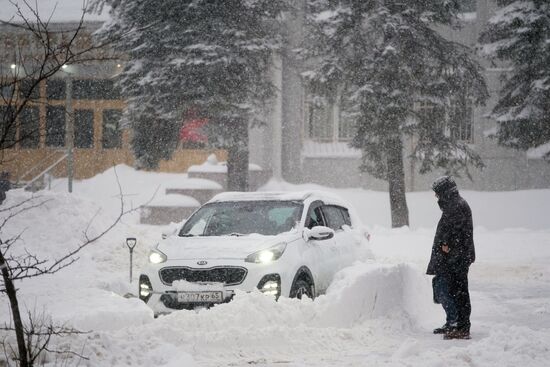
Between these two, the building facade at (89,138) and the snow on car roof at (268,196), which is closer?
the snow on car roof at (268,196)

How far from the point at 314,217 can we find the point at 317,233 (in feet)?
2.69

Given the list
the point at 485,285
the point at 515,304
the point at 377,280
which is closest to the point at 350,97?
the point at 485,285

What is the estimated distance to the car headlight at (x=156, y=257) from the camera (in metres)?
8.73

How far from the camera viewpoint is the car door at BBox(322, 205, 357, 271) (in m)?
10.0

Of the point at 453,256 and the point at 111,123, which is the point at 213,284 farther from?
the point at 111,123

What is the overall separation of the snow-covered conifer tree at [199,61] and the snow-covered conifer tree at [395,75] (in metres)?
1.78

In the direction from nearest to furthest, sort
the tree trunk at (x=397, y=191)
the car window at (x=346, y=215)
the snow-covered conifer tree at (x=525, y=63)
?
1. the car window at (x=346, y=215)
2. the snow-covered conifer tree at (x=525, y=63)
3. the tree trunk at (x=397, y=191)

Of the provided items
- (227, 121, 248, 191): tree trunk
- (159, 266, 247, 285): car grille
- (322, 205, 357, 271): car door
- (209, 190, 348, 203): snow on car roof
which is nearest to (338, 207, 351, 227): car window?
(322, 205, 357, 271): car door

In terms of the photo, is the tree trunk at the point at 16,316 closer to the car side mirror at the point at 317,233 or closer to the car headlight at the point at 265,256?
the car headlight at the point at 265,256

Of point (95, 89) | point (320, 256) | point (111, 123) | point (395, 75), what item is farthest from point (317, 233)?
point (95, 89)

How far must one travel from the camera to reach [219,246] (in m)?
8.71

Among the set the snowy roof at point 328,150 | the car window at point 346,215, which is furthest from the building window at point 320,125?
the car window at point 346,215

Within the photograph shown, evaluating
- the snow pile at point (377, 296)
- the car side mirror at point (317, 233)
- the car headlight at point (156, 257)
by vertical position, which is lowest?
the snow pile at point (377, 296)

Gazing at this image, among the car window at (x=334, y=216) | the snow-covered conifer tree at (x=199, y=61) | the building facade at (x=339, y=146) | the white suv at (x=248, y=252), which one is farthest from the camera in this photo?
the building facade at (x=339, y=146)
